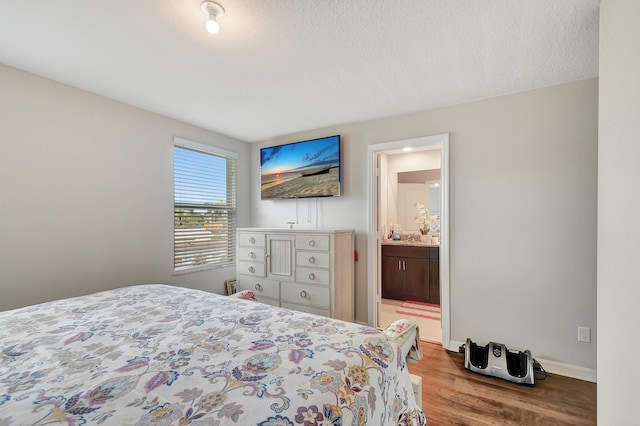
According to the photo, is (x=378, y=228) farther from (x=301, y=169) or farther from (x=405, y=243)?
(x=405, y=243)

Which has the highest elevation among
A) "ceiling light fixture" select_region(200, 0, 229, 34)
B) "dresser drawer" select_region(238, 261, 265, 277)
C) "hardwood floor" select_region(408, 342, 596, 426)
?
"ceiling light fixture" select_region(200, 0, 229, 34)

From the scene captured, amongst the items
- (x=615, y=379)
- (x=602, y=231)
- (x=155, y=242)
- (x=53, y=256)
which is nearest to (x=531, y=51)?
A: (x=602, y=231)

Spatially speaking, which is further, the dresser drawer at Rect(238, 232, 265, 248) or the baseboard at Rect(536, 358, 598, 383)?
the dresser drawer at Rect(238, 232, 265, 248)

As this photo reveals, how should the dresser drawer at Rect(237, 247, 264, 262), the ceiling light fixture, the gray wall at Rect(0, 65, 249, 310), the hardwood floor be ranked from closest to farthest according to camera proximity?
the ceiling light fixture
the hardwood floor
the gray wall at Rect(0, 65, 249, 310)
the dresser drawer at Rect(237, 247, 264, 262)

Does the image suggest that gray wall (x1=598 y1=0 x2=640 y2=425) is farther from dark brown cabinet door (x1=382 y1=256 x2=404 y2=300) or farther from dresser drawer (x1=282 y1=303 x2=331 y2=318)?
dark brown cabinet door (x1=382 y1=256 x2=404 y2=300)

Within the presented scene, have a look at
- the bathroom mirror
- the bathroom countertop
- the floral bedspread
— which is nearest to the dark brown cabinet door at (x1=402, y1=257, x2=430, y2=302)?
the bathroom countertop

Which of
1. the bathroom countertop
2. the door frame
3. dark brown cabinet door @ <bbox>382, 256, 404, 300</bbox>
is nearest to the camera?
the door frame

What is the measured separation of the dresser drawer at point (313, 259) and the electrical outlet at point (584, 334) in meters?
2.07

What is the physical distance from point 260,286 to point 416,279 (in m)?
2.41

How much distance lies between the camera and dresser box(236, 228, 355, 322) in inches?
108

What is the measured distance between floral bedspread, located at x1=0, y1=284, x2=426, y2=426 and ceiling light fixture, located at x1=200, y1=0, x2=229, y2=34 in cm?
151

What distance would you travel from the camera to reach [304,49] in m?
1.76

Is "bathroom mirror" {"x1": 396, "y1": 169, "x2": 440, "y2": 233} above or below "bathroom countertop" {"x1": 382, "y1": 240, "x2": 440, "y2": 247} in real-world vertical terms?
above

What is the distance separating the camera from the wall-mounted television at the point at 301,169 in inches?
127
